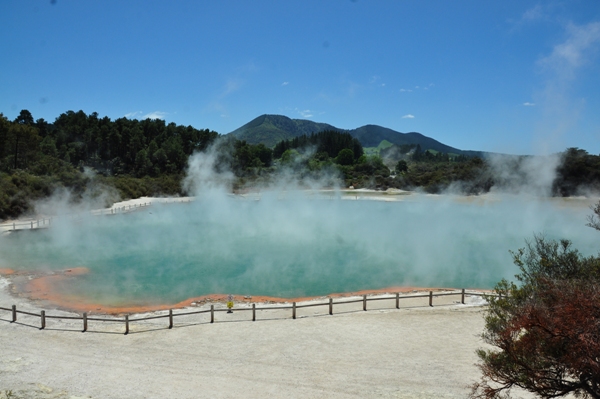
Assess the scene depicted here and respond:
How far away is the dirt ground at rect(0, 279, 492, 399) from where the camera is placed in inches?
267

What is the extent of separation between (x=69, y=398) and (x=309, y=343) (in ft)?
14.1

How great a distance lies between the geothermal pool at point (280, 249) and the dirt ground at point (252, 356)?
314cm

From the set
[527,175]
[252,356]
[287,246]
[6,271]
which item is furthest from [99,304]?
[527,175]

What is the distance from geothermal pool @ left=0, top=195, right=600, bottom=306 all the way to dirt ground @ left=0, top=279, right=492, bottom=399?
314 cm

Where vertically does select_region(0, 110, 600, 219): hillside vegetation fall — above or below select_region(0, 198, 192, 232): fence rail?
above

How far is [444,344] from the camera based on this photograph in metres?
8.71

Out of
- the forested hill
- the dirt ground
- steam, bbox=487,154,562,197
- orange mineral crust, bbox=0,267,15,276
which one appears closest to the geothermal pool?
orange mineral crust, bbox=0,267,15,276

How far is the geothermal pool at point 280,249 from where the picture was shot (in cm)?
1418

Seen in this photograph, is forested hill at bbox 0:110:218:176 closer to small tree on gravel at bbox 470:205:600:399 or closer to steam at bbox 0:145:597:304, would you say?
steam at bbox 0:145:597:304

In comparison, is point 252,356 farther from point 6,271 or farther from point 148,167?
point 148,167

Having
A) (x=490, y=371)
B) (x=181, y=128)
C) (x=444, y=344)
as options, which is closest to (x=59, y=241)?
(x=444, y=344)

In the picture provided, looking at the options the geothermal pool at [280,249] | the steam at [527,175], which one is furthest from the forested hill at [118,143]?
the steam at [527,175]

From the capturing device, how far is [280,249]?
19.2m

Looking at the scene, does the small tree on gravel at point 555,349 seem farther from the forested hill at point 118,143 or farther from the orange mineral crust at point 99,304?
the forested hill at point 118,143
